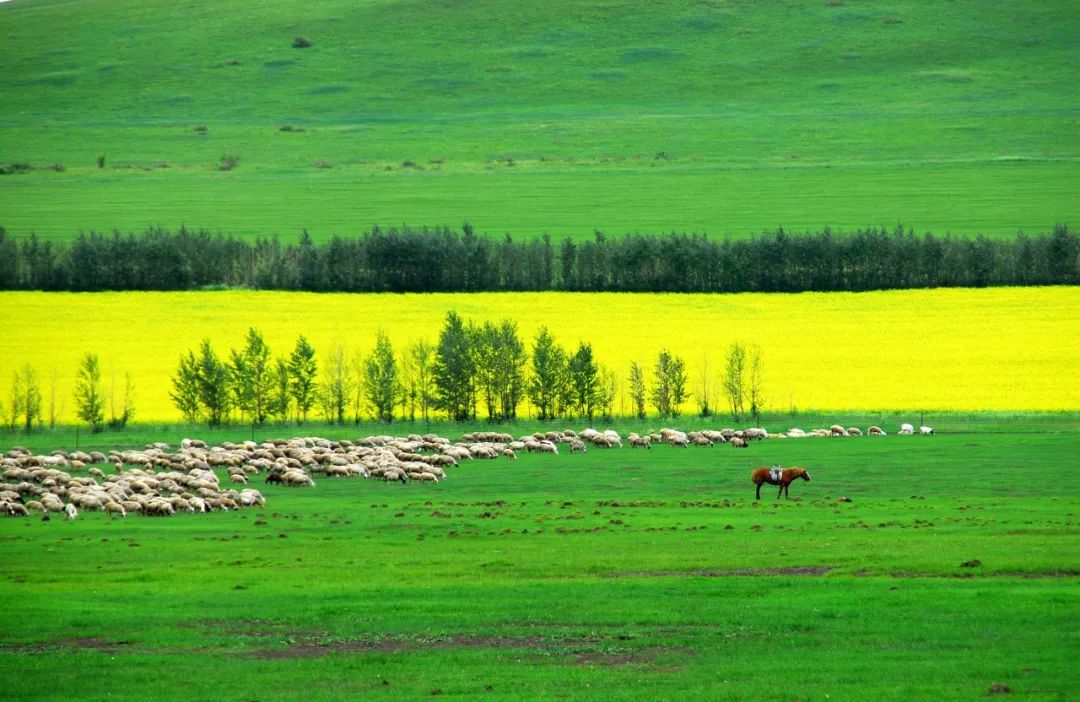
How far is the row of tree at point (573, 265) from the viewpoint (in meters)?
103

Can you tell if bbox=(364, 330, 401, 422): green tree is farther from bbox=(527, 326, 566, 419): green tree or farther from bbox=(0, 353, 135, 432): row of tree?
bbox=(0, 353, 135, 432): row of tree

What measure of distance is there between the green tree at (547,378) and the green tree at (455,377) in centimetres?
274

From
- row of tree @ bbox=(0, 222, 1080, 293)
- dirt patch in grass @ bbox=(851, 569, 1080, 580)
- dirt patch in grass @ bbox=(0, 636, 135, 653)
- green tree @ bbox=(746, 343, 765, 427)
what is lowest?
dirt patch in grass @ bbox=(851, 569, 1080, 580)

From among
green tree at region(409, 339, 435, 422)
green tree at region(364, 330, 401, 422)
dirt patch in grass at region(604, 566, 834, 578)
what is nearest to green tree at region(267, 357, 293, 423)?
green tree at region(364, 330, 401, 422)

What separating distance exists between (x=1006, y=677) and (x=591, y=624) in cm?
612

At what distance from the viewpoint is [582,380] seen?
66562mm

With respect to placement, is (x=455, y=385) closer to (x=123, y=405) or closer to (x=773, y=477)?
(x=123, y=405)

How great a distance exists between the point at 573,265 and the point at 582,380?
40862mm

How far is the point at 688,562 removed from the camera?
28.4 m

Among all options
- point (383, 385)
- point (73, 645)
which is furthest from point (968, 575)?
point (383, 385)

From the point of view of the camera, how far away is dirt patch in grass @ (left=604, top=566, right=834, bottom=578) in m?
27.0

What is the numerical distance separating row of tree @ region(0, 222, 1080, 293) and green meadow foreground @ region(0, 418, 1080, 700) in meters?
62.8

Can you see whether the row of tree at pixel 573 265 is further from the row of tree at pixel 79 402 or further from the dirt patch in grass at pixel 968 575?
the dirt patch in grass at pixel 968 575

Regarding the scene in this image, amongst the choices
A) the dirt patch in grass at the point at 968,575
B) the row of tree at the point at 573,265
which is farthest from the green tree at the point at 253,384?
the dirt patch in grass at the point at 968,575
